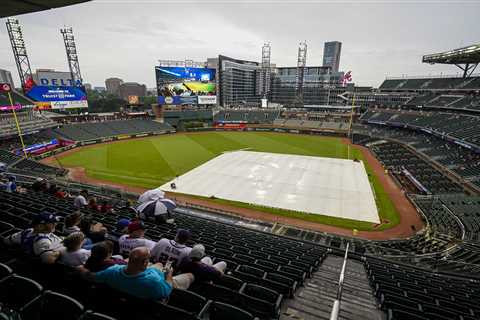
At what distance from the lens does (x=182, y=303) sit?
3760 millimetres

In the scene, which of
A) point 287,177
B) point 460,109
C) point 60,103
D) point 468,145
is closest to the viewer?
point 287,177

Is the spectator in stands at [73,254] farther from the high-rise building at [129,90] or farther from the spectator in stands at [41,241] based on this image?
the high-rise building at [129,90]

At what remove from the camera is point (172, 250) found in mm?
5000

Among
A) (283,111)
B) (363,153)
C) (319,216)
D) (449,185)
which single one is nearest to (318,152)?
(363,153)

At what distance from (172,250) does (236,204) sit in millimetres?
18857

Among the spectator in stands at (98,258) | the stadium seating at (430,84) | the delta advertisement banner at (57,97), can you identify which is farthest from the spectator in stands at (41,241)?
the stadium seating at (430,84)

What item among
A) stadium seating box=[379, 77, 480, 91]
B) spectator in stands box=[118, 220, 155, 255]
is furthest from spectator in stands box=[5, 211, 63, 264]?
stadium seating box=[379, 77, 480, 91]

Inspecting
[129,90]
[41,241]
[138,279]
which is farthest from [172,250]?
[129,90]

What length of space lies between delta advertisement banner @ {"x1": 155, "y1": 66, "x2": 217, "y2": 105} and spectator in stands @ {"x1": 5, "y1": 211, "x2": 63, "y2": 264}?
197 ft

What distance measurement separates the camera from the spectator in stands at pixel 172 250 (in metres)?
4.95

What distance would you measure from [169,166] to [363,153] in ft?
118

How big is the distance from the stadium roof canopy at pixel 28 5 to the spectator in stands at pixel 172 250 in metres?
6.73

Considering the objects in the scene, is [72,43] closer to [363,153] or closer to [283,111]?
[283,111]

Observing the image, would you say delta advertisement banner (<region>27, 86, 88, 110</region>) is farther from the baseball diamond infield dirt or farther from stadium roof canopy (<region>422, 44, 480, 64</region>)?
stadium roof canopy (<region>422, 44, 480, 64</region>)
